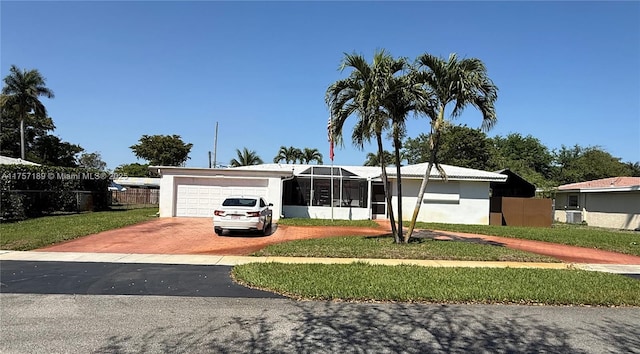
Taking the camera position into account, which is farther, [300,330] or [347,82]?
[347,82]

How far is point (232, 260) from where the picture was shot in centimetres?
1026

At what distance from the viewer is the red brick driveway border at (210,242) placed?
11758mm

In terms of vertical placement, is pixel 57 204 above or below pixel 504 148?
below

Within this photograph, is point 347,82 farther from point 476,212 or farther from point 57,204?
point 57,204

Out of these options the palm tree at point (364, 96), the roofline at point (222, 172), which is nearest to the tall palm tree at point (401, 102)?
the palm tree at point (364, 96)

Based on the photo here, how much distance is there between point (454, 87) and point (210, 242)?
28.9 ft

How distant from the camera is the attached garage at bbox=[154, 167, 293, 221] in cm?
2123

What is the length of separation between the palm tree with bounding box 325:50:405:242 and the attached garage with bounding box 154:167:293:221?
339 inches

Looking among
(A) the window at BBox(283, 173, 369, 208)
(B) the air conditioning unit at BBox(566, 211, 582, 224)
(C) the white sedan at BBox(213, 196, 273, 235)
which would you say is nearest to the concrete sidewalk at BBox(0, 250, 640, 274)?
(C) the white sedan at BBox(213, 196, 273, 235)

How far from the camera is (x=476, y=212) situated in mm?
23172

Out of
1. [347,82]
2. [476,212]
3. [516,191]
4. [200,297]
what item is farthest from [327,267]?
[516,191]

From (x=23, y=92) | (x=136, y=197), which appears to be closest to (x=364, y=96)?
(x=136, y=197)

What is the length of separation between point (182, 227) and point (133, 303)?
11.1 meters

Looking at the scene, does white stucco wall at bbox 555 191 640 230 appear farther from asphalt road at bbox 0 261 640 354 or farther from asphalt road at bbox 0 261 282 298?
asphalt road at bbox 0 261 282 298
